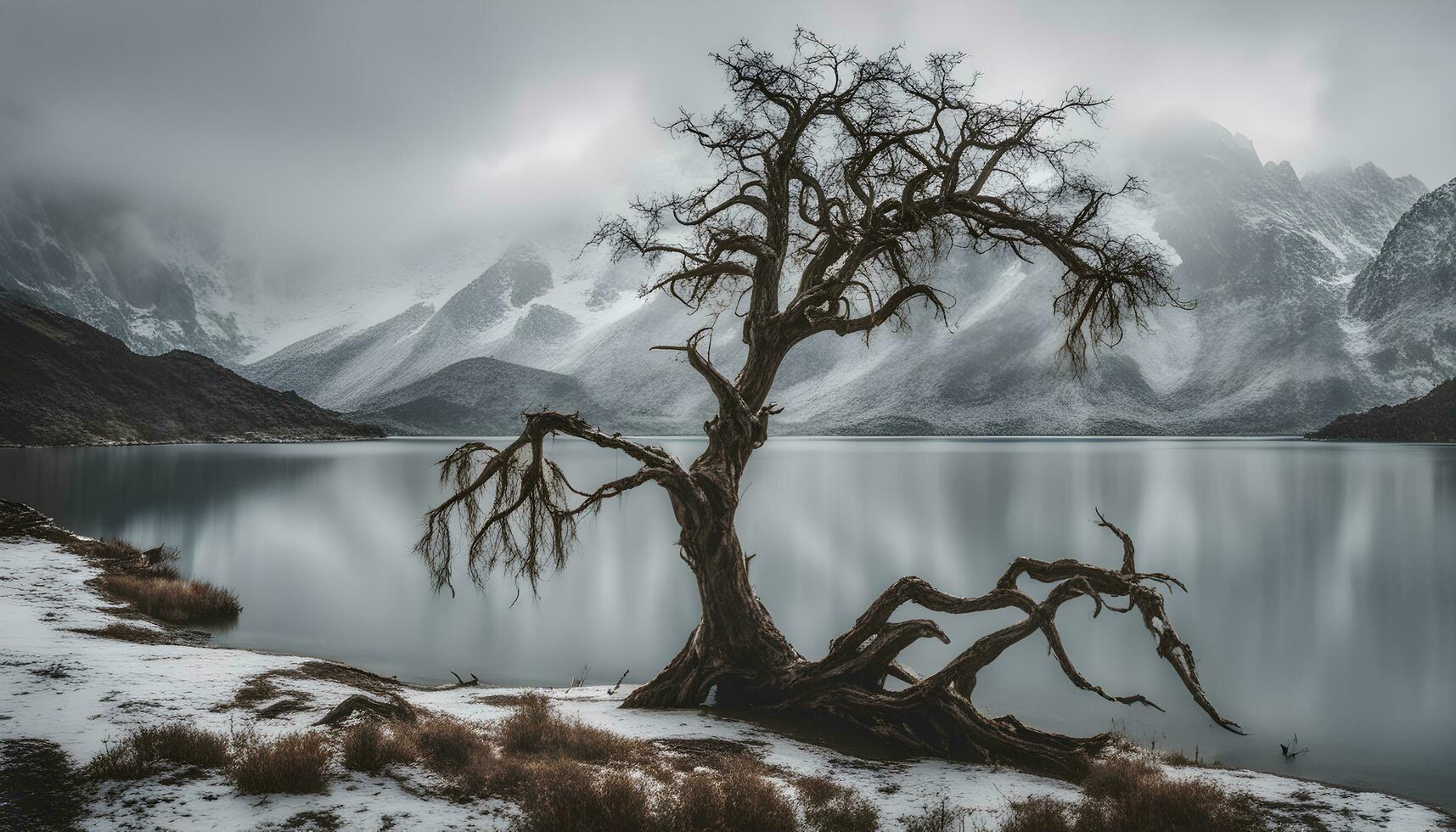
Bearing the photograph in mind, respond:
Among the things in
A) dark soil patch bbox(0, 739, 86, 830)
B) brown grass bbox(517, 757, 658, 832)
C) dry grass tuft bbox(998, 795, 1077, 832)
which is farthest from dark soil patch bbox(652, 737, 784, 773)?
dark soil patch bbox(0, 739, 86, 830)

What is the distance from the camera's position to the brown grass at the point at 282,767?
6.33m

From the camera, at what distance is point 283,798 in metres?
6.25

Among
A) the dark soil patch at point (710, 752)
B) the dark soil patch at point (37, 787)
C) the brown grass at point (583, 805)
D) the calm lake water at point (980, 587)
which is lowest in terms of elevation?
the calm lake water at point (980, 587)

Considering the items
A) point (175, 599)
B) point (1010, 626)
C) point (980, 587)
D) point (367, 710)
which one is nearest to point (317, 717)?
point (367, 710)

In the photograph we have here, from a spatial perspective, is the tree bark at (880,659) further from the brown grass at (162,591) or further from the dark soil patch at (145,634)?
the brown grass at (162,591)

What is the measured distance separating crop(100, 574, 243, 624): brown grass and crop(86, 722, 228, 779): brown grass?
12.4 metres

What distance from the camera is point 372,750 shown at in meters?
7.17

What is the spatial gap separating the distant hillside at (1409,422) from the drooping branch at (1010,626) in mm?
192891

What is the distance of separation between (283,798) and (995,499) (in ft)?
154

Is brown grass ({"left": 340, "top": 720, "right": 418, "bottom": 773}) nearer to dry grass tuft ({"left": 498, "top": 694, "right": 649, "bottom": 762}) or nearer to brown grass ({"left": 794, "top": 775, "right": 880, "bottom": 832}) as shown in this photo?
dry grass tuft ({"left": 498, "top": 694, "right": 649, "bottom": 762})

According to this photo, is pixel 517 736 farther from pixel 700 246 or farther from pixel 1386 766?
pixel 1386 766

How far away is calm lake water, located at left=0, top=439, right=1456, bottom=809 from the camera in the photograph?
13773 millimetres

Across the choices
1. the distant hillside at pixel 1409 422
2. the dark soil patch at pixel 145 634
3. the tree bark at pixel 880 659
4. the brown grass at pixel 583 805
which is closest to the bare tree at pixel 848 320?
the tree bark at pixel 880 659

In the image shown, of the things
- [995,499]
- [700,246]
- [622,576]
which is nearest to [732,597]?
[700,246]
